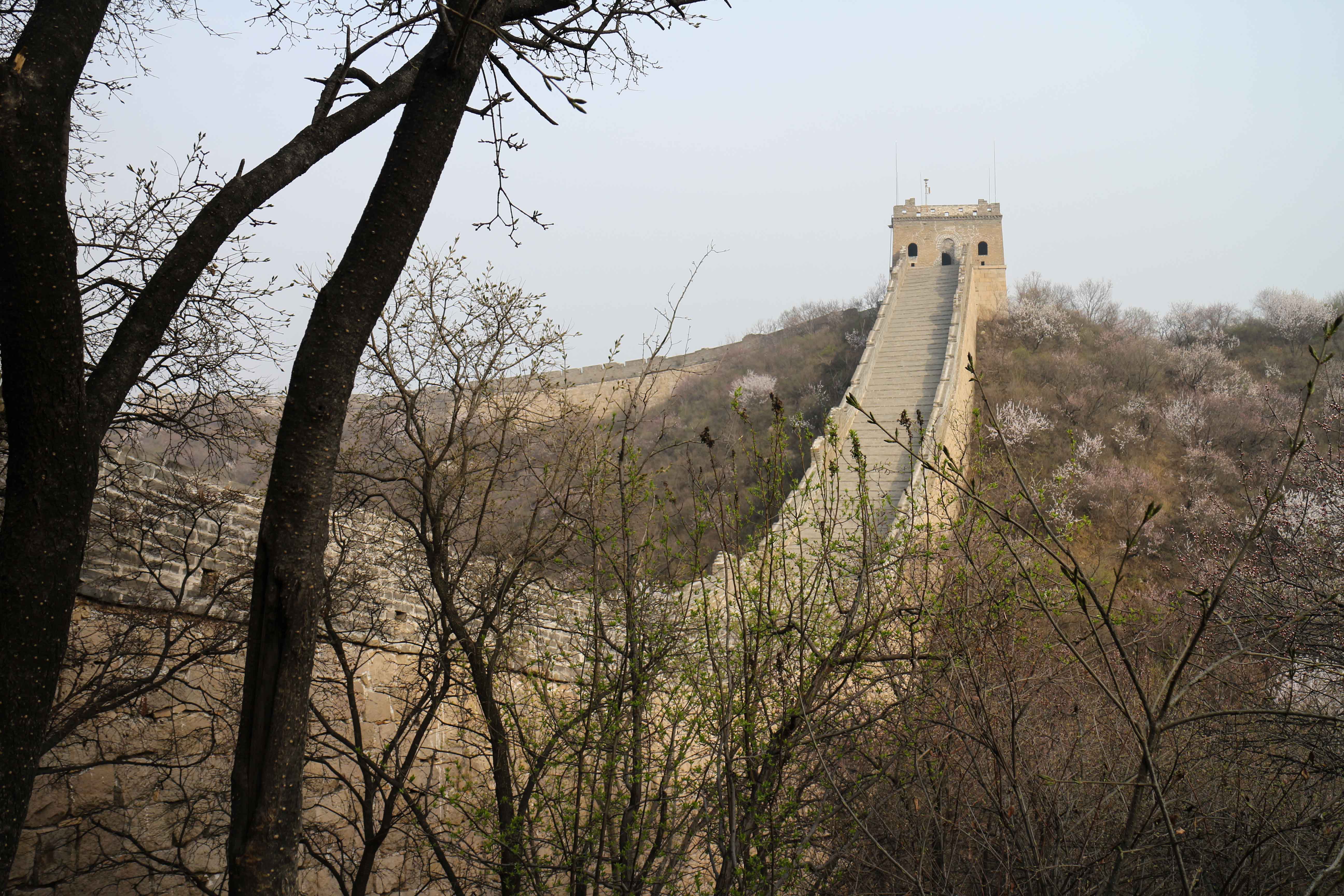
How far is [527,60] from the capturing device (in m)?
3.80

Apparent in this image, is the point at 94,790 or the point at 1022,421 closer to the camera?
the point at 94,790

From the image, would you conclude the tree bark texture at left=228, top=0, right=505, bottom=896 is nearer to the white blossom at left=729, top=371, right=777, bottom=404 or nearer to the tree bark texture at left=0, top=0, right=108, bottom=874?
the tree bark texture at left=0, top=0, right=108, bottom=874

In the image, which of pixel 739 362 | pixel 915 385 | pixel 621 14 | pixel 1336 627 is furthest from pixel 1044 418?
pixel 621 14

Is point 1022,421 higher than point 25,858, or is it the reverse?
point 1022,421

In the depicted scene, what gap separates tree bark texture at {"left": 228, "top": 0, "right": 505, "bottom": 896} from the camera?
8.76ft

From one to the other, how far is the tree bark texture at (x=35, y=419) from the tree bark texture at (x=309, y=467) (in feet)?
1.81

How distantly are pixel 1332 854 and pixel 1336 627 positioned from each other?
139 cm

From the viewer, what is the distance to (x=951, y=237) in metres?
33.8

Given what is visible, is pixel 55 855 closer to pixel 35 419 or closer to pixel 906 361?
pixel 35 419

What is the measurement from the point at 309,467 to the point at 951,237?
3411cm

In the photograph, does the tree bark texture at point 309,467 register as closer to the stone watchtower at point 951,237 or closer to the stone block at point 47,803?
the stone block at point 47,803

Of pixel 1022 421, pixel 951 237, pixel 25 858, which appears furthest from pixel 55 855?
pixel 951 237

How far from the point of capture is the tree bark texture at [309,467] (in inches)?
105

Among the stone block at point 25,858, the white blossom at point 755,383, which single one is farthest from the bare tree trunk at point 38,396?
the white blossom at point 755,383
